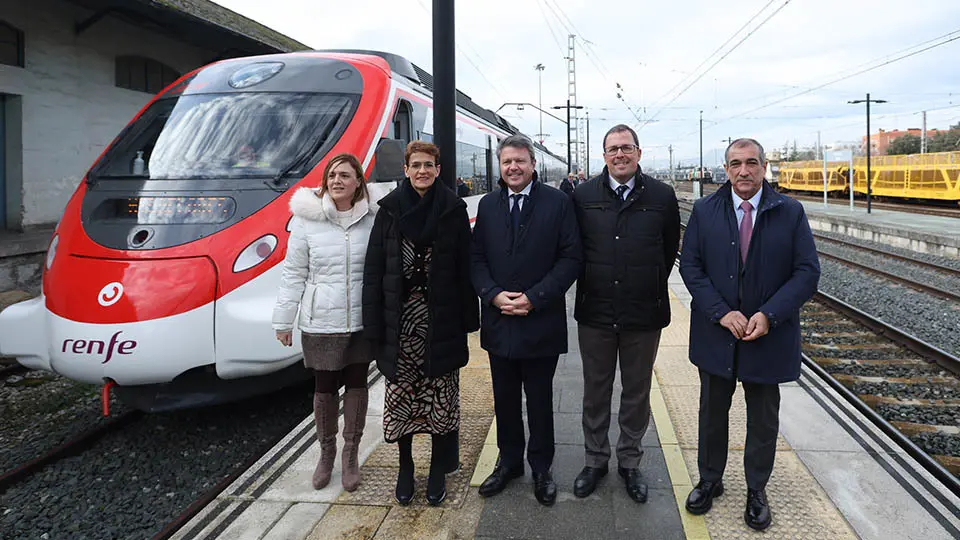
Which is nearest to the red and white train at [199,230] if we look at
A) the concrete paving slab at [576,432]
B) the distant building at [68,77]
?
the concrete paving slab at [576,432]

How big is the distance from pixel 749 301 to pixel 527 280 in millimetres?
1099

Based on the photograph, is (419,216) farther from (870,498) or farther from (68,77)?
(68,77)

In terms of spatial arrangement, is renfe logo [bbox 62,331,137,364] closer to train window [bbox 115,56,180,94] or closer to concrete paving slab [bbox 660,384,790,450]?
concrete paving slab [bbox 660,384,790,450]

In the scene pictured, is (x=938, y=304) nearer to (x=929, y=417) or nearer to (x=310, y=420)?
(x=929, y=417)

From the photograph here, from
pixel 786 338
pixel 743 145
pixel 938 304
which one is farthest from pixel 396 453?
pixel 938 304

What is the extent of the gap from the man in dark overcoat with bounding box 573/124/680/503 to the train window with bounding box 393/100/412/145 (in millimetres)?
2909

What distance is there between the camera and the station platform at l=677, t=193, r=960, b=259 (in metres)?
15.5

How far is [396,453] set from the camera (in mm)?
4043

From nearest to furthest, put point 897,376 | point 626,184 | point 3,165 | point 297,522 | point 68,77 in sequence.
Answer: point 297,522 → point 626,184 → point 897,376 → point 3,165 → point 68,77

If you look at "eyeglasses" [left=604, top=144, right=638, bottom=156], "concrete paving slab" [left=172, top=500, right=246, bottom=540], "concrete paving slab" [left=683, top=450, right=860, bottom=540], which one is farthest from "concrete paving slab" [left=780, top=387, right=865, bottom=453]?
"concrete paving slab" [left=172, top=500, right=246, bottom=540]

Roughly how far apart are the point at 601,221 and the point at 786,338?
108cm

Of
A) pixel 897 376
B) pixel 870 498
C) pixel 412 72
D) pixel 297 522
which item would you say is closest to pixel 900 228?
pixel 897 376

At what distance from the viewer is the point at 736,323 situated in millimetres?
3039

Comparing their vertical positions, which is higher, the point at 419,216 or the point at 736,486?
the point at 419,216
